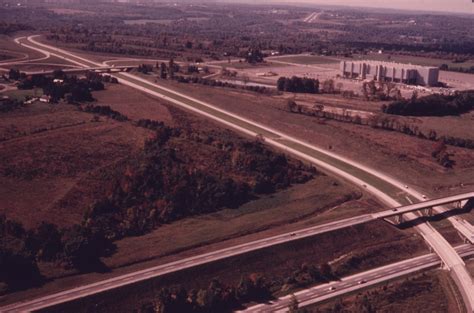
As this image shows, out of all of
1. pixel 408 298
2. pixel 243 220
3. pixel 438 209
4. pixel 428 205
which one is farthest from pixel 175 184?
pixel 438 209

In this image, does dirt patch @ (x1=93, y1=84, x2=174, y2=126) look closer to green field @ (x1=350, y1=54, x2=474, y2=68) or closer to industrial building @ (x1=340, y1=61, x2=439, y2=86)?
industrial building @ (x1=340, y1=61, x2=439, y2=86)

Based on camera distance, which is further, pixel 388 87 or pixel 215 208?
pixel 388 87

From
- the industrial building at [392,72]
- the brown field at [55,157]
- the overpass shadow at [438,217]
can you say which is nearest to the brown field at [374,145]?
the overpass shadow at [438,217]

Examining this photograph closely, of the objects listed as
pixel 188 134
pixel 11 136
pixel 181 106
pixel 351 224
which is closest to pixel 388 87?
pixel 181 106

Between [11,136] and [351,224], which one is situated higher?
[11,136]

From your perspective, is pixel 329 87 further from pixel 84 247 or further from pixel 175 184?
pixel 84 247

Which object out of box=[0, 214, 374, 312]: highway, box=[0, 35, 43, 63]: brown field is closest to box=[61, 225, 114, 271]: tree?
box=[0, 214, 374, 312]: highway

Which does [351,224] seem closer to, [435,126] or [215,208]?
[215,208]

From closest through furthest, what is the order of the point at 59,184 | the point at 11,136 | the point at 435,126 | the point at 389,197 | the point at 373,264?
the point at 373,264, the point at 59,184, the point at 389,197, the point at 11,136, the point at 435,126
